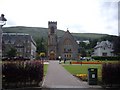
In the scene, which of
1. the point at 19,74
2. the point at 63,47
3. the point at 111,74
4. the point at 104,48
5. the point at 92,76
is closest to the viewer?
the point at 19,74

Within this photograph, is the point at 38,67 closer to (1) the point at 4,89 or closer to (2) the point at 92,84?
(1) the point at 4,89

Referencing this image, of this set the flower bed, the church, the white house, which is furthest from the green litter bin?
the church

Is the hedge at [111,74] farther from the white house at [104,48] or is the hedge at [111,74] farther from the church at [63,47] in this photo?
the church at [63,47]

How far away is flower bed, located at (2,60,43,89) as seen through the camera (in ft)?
47.5

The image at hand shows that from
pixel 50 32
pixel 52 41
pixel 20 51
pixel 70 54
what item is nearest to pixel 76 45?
pixel 70 54

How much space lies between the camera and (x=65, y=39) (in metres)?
92.9

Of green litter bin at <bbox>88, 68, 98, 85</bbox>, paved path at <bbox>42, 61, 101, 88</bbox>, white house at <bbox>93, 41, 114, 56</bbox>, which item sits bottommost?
paved path at <bbox>42, 61, 101, 88</bbox>

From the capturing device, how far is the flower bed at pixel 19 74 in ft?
47.5

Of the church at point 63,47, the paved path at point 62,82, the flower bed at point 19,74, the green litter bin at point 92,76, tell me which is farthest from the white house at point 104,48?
the flower bed at point 19,74

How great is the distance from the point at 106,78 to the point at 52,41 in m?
70.5

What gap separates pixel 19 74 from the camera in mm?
14727

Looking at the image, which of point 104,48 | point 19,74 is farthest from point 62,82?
point 104,48

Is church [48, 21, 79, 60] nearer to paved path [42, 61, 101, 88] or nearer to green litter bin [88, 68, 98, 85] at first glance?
paved path [42, 61, 101, 88]

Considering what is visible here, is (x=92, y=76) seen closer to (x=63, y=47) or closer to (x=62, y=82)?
(x=62, y=82)
